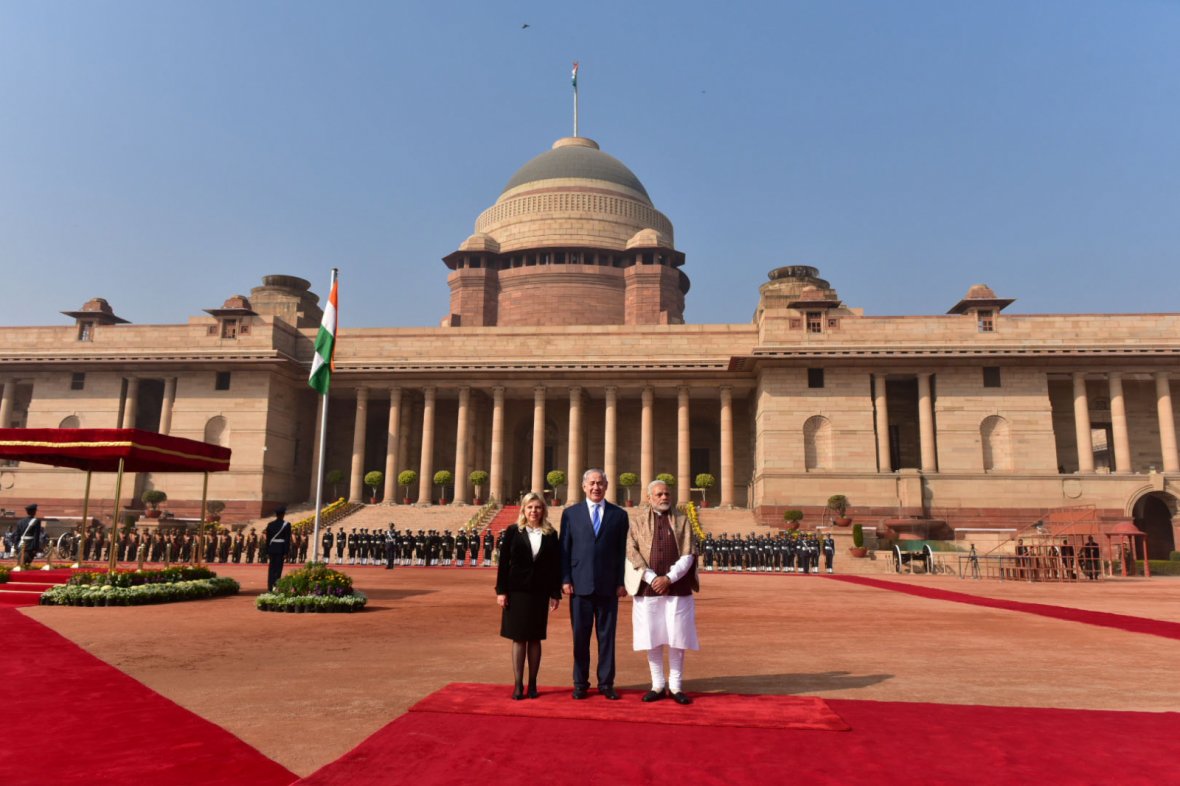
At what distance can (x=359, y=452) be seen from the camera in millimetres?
45031

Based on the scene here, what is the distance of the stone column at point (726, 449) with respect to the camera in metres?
42.6

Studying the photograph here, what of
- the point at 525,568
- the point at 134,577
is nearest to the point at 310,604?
the point at 134,577

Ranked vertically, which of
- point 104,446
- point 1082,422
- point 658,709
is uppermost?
point 1082,422

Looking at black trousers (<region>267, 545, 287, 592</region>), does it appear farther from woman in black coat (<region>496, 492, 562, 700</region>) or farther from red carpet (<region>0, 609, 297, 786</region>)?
woman in black coat (<region>496, 492, 562, 700</region>)

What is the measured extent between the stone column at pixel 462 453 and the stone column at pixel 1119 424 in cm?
3378

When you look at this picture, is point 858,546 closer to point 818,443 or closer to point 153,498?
point 818,443

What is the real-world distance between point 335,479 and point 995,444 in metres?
36.4

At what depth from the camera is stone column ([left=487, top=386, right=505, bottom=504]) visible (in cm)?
4381

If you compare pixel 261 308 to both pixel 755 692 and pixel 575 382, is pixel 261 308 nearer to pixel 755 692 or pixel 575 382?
pixel 575 382

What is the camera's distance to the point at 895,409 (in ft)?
146

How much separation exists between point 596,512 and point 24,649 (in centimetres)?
712

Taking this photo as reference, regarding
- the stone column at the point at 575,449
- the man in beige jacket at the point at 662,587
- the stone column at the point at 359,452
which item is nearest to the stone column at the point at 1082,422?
the stone column at the point at 575,449

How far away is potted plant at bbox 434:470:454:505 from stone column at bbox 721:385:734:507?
15.2 m

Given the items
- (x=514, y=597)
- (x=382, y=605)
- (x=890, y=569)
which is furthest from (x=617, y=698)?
(x=890, y=569)
